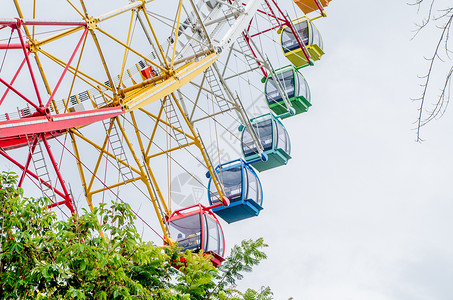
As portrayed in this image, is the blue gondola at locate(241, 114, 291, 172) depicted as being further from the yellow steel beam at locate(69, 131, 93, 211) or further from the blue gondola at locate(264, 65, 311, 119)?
the yellow steel beam at locate(69, 131, 93, 211)

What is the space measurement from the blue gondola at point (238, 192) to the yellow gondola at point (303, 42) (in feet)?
24.0

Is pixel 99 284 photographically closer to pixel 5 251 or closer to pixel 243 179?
pixel 5 251

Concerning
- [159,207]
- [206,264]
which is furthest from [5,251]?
[159,207]

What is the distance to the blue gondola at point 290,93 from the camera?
31812mm

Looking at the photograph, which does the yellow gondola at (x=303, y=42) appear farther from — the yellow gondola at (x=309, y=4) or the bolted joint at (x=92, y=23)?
the bolted joint at (x=92, y=23)

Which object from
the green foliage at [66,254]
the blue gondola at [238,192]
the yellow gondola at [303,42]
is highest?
the yellow gondola at [303,42]

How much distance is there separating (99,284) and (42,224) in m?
1.43

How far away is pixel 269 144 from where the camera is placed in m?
29.1

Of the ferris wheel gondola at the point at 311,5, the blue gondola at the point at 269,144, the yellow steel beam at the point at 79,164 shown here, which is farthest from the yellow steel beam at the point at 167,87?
the ferris wheel gondola at the point at 311,5

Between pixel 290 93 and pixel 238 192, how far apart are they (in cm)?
704

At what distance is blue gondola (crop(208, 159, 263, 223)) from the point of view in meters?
26.0

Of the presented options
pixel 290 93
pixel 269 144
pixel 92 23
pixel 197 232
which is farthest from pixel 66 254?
pixel 290 93

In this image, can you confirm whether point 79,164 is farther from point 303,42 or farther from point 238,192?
point 303,42

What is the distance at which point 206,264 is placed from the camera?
1602 cm
